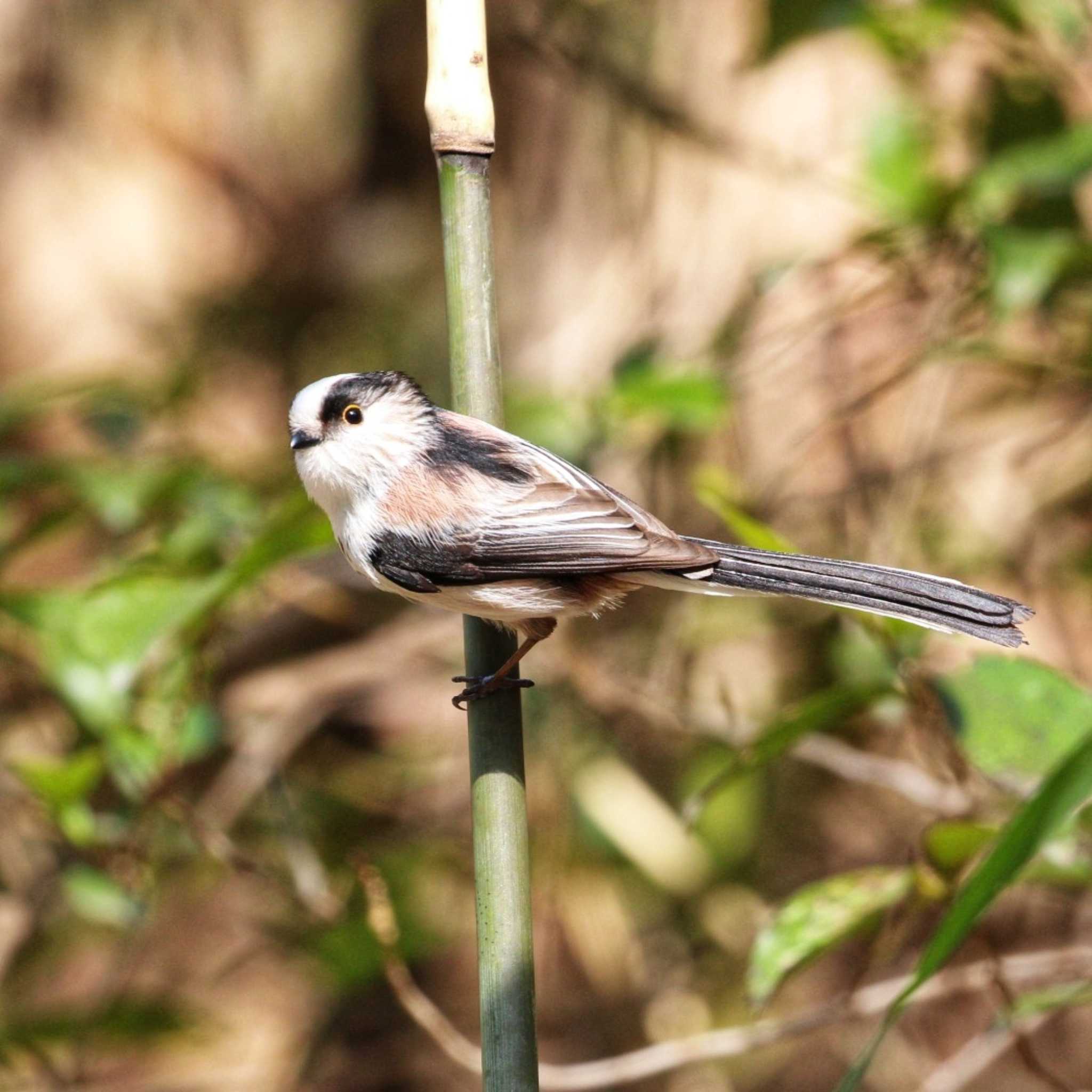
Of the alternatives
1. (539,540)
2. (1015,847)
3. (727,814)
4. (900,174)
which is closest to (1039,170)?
(900,174)

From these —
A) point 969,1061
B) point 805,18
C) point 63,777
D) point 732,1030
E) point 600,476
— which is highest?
point 805,18

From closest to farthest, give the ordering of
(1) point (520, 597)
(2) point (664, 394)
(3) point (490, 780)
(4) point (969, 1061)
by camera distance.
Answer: (3) point (490, 780), (1) point (520, 597), (4) point (969, 1061), (2) point (664, 394)

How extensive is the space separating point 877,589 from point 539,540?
52 centimetres

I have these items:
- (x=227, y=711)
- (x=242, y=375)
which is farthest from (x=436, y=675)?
(x=242, y=375)

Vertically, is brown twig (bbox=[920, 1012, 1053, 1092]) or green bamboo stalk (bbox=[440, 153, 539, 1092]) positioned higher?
green bamboo stalk (bbox=[440, 153, 539, 1092])

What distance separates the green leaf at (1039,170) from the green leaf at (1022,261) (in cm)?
10

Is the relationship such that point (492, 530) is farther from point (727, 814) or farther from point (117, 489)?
point (727, 814)

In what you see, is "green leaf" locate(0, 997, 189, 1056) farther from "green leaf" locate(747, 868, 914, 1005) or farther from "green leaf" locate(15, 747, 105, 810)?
"green leaf" locate(747, 868, 914, 1005)

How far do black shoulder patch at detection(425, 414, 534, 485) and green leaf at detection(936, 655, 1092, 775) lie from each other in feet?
2.57

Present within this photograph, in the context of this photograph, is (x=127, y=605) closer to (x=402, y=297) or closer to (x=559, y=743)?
(x=559, y=743)

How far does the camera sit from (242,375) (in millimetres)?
5398

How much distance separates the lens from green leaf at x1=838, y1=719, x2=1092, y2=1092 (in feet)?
3.01

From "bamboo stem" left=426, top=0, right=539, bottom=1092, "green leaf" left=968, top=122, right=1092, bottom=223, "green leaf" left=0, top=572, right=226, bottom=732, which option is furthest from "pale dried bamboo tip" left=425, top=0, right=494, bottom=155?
"green leaf" left=968, top=122, right=1092, bottom=223

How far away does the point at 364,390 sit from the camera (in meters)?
2.15
